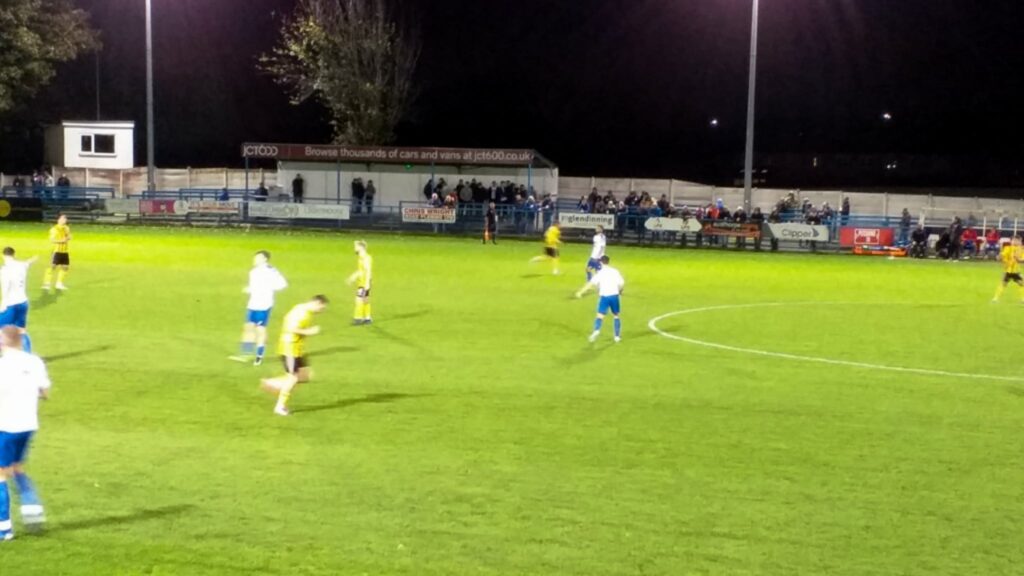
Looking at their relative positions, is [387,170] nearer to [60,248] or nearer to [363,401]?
[60,248]

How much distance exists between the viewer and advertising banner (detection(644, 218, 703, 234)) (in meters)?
47.0

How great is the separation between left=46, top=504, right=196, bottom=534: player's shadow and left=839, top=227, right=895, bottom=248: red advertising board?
4093 cm

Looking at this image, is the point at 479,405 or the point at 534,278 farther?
the point at 534,278

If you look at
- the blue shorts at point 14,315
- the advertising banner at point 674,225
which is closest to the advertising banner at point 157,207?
the advertising banner at point 674,225

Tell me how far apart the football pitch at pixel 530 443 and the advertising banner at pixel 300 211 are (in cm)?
2631

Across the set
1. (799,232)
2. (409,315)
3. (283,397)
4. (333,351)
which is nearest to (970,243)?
(799,232)

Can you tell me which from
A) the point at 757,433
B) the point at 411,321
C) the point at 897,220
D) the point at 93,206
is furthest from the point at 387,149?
the point at 757,433

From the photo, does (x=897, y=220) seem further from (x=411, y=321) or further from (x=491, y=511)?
(x=491, y=511)

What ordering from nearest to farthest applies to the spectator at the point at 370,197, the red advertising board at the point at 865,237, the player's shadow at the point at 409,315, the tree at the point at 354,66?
the player's shadow at the point at 409,315 < the red advertising board at the point at 865,237 < the spectator at the point at 370,197 < the tree at the point at 354,66

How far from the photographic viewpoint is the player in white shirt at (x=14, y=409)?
319 inches

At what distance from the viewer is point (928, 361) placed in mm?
18391

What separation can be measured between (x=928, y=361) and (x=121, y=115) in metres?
71.7

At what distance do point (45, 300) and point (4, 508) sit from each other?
17038 mm

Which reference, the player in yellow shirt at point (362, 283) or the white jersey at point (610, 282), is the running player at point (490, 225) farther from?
the white jersey at point (610, 282)
